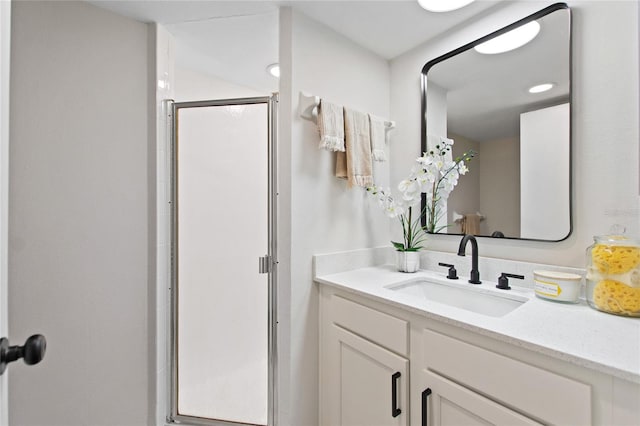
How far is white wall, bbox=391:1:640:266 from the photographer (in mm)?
1006

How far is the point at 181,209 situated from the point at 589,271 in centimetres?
189

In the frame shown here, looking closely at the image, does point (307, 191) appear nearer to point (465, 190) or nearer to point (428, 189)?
point (428, 189)

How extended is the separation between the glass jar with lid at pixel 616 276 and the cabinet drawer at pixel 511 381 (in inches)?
16.7

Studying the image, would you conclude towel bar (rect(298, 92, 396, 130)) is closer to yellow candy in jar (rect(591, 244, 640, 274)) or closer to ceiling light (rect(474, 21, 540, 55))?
ceiling light (rect(474, 21, 540, 55))

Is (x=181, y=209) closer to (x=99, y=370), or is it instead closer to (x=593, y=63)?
(x=99, y=370)

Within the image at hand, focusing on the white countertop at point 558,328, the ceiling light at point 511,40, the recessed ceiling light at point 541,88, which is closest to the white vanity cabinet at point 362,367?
the white countertop at point 558,328

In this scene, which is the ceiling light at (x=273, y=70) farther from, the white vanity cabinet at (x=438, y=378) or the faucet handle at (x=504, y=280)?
the faucet handle at (x=504, y=280)

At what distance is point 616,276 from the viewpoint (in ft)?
3.02

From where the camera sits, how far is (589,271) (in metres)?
1.00

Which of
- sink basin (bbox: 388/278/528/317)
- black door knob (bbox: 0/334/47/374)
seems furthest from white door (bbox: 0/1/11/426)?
sink basin (bbox: 388/278/528/317)

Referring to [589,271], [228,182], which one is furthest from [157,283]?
[589,271]

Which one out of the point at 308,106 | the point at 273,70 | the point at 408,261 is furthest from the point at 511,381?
the point at 273,70

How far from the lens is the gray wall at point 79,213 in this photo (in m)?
1.20

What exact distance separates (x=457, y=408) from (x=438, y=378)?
91mm
